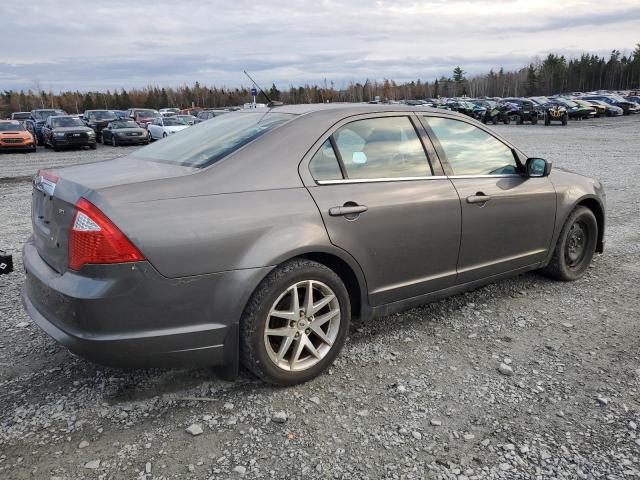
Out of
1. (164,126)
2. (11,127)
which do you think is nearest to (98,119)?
(164,126)

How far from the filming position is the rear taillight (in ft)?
8.20

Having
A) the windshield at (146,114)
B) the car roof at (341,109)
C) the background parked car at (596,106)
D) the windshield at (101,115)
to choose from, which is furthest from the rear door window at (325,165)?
the background parked car at (596,106)

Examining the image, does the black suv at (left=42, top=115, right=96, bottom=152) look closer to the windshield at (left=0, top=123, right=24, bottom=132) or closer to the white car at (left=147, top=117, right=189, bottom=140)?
the windshield at (left=0, top=123, right=24, bottom=132)

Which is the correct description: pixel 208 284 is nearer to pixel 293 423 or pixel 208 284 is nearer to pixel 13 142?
pixel 293 423

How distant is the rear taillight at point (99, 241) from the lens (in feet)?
8.20

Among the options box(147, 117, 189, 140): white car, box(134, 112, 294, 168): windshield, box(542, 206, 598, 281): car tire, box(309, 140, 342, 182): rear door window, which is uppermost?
box(134, 112, 294, 168): windshield

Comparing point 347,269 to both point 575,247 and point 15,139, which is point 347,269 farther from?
point 15,139

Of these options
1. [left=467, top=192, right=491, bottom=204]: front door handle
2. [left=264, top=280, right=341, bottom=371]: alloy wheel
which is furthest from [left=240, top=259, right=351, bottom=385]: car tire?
[left=467, top=192, right=491, bottom=204]: front door handle

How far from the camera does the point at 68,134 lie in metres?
22.2

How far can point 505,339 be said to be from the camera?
147 inches

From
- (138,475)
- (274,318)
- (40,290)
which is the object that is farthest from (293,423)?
(40,290)

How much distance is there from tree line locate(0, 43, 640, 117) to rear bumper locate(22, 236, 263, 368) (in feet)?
213

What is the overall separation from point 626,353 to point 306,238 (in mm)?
2336

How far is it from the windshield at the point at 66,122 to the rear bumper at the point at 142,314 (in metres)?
23.0
